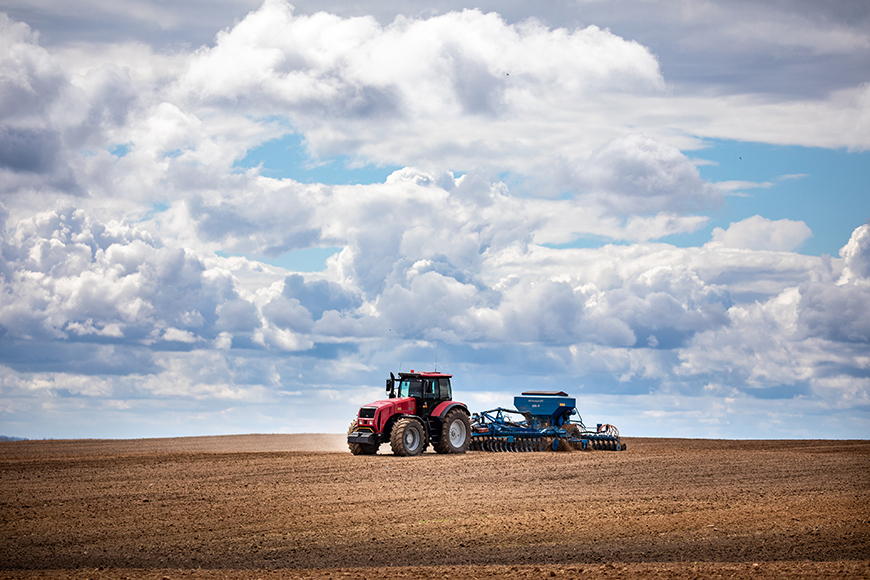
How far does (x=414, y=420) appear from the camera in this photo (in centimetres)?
2831

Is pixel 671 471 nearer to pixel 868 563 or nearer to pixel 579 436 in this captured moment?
pixel 579 436

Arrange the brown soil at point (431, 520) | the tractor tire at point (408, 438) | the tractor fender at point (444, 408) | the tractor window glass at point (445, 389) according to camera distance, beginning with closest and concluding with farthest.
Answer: the brown soil at point (431, 520)
the tractor tire at point (408, 438)
the tractor fender at point (444, 408)
the tractor window glass at point (445, 389)

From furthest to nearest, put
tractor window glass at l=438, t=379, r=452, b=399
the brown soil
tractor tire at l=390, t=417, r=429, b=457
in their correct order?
tractor window glass at l=438, t=379, r=452, b=399 < tractor tire at l=390, t=417, r=429, b=457 < the brown soil

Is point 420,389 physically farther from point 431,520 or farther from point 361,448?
point 431,520

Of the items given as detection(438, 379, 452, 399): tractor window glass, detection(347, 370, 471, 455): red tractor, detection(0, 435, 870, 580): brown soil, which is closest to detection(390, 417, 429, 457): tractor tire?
detection(347, 370, 471, 455): red tractor

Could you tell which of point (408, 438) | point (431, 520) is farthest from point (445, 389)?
point (431, 520)

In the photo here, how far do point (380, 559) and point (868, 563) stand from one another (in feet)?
23.5

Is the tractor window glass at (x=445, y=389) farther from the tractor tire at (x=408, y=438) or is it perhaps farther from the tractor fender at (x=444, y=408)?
the tractor tire at (x=408, y=438)

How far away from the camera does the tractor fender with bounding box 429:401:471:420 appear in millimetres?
29219

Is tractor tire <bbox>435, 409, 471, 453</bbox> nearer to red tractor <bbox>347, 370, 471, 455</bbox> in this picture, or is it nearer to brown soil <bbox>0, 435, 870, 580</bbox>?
red tractor <bbox>347, 370, 471, 455</bbox>

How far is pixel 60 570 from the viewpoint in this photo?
39.5ft

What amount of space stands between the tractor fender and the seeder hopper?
187 centimetres

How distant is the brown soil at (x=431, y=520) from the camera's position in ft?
40.3

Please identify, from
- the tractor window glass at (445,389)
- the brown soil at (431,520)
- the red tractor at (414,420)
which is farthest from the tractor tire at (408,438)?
the tractor window glass at (445,389)
